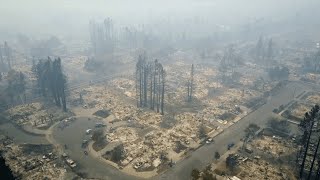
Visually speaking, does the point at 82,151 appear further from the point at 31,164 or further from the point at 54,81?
the point at 54,81

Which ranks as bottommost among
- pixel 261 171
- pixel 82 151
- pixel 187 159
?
pixel 82 151

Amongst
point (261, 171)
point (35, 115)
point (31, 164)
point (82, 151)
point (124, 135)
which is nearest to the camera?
point (261, 171)

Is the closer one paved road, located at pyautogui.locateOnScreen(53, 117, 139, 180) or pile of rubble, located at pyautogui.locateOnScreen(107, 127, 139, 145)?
paved road, located at pyautogui.locateOnScreen(53, 117, 139, 180)

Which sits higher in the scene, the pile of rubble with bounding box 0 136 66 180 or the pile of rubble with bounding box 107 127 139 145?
the pile of rubble with bounding box 107 127 139 145

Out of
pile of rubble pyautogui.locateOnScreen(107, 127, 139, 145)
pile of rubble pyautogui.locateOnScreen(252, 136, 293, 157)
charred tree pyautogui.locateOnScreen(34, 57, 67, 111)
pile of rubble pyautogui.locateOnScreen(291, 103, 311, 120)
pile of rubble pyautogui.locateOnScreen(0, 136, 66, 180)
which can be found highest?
charred tree pyautogui.locateOnScreen(34, 57, 67, 111)

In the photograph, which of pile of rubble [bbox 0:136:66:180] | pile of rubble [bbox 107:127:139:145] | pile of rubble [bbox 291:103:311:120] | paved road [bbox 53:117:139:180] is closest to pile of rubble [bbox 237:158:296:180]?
paved road [bbox 53:117:139:180]

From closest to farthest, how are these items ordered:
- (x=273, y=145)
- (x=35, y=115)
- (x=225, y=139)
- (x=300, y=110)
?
1. (x=273, y=145)
2. (x=225, y=139)
3. (x=35, y=115)
4. (x=300, y=110)

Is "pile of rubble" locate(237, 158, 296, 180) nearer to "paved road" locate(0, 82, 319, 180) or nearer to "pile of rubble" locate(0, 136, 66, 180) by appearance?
"paved road" locate(0, 82, 319, 180)

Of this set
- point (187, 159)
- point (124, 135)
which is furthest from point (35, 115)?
point (187, 159)

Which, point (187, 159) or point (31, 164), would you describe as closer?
point (31, 164)
